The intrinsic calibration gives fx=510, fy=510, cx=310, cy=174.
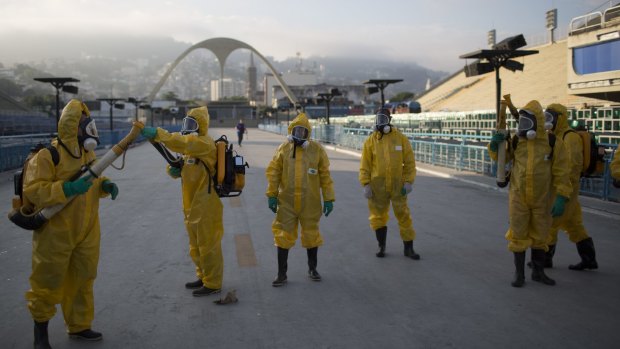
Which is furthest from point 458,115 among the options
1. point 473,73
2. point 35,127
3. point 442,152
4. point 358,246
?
point 35,127

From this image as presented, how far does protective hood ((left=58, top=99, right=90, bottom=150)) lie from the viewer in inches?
157

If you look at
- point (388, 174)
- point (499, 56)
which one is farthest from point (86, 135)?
point (499, 56)

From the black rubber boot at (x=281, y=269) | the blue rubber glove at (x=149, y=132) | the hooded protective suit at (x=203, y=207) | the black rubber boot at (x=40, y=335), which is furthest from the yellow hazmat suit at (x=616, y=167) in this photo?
the black rubber boot at (x=40, y=335)

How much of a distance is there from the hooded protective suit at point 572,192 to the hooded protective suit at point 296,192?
9.01 ft

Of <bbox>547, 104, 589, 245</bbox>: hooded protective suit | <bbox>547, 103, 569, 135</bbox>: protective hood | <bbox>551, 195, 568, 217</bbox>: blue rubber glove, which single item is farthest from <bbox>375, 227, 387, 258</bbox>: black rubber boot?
<bbox>547, 103, 569, 135</bbox>: protective hood

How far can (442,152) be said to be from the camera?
18.6 m

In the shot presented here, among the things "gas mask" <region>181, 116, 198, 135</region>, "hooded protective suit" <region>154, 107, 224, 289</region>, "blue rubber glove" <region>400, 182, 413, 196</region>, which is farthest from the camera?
"blue rubber glove" <region>400, 182, 413, 196</region>

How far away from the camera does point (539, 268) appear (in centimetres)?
552

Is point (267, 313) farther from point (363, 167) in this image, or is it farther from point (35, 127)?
point (35, 127)

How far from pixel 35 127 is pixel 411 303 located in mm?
31411

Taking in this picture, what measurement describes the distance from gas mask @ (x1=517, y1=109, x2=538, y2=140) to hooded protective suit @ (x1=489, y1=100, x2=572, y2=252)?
0.05 meters

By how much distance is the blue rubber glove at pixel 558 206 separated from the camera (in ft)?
17.5

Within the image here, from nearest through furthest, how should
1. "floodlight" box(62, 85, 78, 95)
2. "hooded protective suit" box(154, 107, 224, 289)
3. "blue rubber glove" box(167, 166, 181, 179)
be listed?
"hooded protective suit" box(154, 107, 224, 289)
"blue rubber glove" box(167, 166, 181, 179)
"floodlight" box(62, 85, 78, 95)

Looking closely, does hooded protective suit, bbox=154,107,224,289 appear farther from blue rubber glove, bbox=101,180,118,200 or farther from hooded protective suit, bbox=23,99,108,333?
A: hooded protective suit, bbox=23,99,108,333
